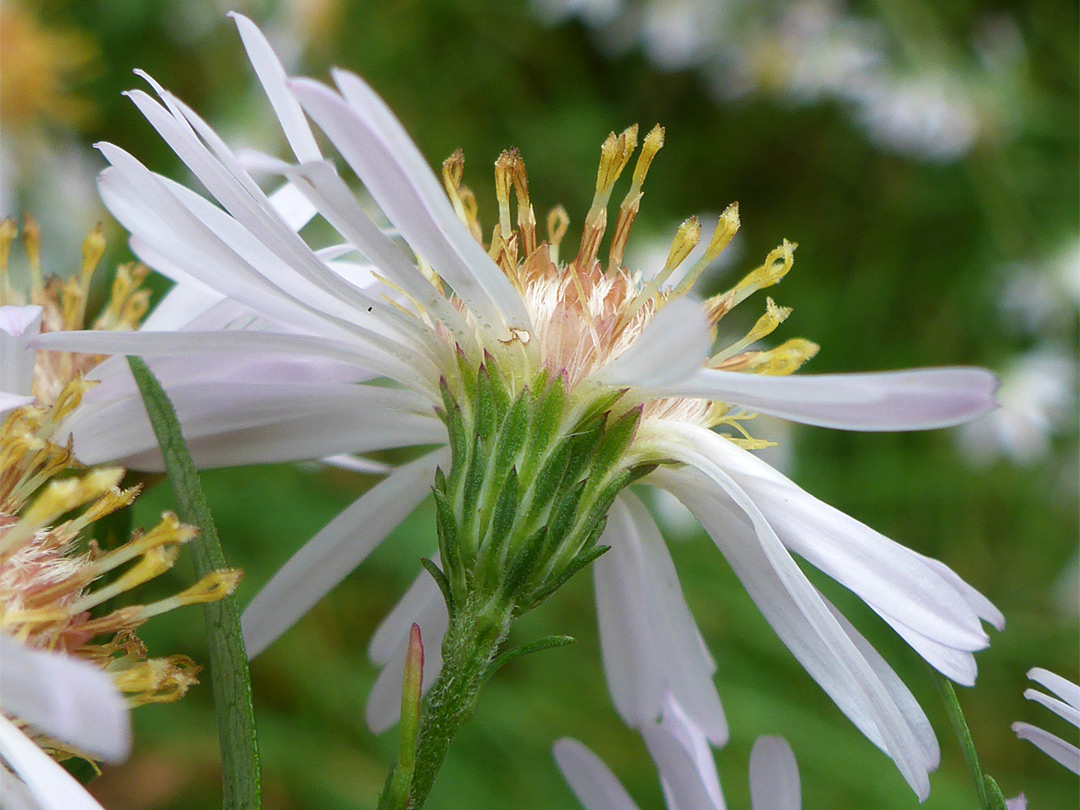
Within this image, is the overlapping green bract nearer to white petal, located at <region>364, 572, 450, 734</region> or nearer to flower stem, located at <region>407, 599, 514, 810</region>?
flower stem, located at <region>407, 599, 514, 810</region>

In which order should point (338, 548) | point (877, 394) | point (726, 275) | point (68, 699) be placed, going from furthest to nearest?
point (726, 275) → point (338, 548) → point (877, 394) → point (68, 699)

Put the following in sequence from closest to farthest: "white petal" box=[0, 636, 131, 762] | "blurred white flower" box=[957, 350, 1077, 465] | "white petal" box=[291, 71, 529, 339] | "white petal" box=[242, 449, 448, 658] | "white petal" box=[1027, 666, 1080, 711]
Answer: "white petal" box=[0, 636, 131, 762], "white petal" box=[291, 71, 529, 339], "white petal" box=[1027, 666, 1080, 711], "white petal" box=[242, 449, 448, 658], "blurred white flower" box=[957, 350, 1077, 465]

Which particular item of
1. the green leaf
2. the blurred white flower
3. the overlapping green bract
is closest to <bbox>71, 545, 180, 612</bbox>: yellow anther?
the green leaf

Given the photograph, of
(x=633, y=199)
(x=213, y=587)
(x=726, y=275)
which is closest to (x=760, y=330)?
(x=633, y=199)

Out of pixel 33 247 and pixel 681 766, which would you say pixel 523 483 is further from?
pixel 33 247

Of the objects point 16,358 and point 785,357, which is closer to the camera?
point 16,358

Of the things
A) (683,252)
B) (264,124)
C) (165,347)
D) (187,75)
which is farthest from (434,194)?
(187,75)

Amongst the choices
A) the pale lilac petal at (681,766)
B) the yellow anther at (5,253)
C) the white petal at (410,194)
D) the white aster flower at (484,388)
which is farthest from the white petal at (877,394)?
the yellow anther at (5,253)
